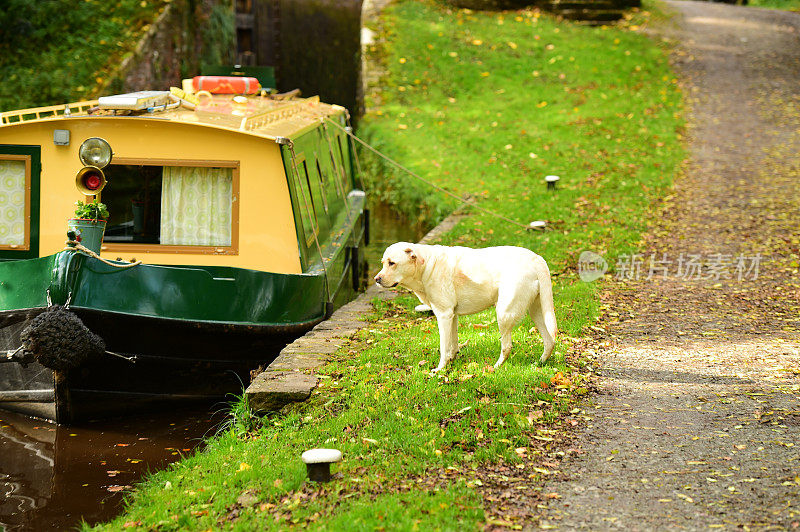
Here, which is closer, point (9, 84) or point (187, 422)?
point (187, 422)

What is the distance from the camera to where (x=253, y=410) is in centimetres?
677

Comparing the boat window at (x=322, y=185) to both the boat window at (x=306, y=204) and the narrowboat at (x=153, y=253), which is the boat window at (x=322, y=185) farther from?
the narrowboat at (x=153, y=253)

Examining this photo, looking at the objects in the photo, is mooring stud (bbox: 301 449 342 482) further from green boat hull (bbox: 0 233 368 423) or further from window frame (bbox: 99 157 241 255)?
window frame (bbox: 99 157 241 255)

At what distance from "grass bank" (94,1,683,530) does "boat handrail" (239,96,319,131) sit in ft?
7.80

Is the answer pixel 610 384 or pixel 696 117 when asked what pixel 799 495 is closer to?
pixel 610 384

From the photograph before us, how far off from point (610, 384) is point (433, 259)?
173 centimetres

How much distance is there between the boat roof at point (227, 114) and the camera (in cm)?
845

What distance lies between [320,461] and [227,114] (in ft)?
15.9

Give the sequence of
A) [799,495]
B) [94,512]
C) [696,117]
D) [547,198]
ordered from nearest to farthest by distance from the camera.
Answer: [799,495] < [94,512] < [547,198] < [696,117]

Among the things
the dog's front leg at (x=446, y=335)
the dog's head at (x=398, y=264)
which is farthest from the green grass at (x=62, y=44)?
the dog's front leg at (x=446, y=335)

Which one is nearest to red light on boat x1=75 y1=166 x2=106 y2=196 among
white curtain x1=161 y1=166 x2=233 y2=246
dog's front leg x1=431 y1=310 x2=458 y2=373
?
white curtain x1=161 y1=166 x2=233 y2=246

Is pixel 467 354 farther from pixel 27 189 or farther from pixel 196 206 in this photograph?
pixel 27 189

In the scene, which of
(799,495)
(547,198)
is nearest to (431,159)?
(547,198)

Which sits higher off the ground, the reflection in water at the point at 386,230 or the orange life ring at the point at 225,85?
the orange life ring at the point at 225,85
